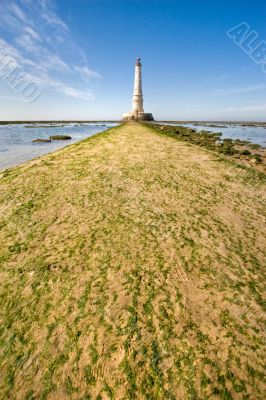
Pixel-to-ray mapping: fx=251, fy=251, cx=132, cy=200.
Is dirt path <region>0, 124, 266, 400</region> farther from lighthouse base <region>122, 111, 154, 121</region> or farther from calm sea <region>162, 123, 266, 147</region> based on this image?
lighthouse base <region>122, 111, 154, 121</region>

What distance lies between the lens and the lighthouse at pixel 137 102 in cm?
6200

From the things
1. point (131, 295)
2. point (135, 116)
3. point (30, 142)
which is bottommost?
point (135, 116)

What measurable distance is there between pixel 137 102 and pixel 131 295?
64667 mm

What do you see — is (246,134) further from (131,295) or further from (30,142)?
(131,295)

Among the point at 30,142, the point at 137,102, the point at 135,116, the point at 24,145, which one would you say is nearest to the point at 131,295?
the point at 24,145

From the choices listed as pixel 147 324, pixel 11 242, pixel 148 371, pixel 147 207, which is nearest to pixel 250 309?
pixel 147 324

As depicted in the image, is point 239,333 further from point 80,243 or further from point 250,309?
point 80,243

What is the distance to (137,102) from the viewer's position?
63406 millimetres

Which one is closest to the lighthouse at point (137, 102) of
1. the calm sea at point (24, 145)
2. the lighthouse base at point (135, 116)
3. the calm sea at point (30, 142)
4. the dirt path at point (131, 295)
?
the lighthouse base at point (135, 116)

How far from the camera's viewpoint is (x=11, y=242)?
593 cm

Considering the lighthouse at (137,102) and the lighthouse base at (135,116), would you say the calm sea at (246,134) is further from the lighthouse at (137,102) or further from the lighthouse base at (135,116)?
the lighthouse at (137,102)

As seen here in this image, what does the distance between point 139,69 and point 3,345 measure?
67600 millimetres

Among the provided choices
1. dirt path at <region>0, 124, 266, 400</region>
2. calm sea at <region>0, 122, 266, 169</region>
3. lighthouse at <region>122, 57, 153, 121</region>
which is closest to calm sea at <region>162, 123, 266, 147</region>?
calm sea at <region>0, 122, 266, 169</region>

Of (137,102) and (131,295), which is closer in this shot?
(131,295)
